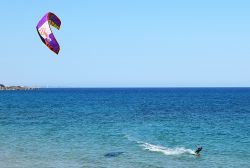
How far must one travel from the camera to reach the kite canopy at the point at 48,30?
24.0 m

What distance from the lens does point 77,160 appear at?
102ft

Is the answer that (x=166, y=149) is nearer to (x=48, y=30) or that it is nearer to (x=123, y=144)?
(x=123, y=144)

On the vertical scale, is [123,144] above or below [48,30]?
below

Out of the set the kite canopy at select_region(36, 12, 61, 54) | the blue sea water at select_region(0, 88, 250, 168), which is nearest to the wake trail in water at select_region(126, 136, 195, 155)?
the blue sea water at select_region(0, 88, 250, 168)

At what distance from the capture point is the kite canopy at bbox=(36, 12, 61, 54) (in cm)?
2400

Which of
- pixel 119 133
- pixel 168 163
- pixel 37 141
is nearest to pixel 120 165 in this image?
pixel 168 163

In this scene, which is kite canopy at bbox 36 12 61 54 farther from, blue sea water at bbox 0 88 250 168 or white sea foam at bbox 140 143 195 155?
white sea foam at bbox 140 143 195 155

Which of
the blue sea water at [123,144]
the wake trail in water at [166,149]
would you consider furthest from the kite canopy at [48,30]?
the wake trail in water at [166,149]

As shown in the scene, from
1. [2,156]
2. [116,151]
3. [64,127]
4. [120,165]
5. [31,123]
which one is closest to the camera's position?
[120,165]

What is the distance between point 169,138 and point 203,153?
819 centimetres

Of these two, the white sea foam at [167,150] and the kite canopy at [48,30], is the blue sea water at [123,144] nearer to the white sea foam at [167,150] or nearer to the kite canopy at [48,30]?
the white sea foam at [167,150]

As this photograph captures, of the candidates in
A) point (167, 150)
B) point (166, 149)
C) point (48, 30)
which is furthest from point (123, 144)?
point (48, 30)

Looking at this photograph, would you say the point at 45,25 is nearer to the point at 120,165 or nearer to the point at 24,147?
the point at 120,165

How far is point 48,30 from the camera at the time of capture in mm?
24531
